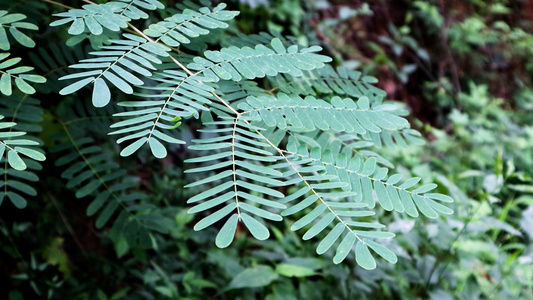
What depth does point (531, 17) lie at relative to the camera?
14.0 ft

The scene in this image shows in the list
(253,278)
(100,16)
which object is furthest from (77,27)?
(253,278)

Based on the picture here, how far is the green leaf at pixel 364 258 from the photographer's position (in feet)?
1.84

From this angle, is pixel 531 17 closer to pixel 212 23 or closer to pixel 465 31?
pixel 465 31

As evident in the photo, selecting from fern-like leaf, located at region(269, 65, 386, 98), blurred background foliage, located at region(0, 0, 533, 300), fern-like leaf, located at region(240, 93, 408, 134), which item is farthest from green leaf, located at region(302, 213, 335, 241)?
blurred background foliage, located at region(0, 0, 533, 300)

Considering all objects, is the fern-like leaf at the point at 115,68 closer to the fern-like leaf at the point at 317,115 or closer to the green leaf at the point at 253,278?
the fern-like leaf at the point at 317,115

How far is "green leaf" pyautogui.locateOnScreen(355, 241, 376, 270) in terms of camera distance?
56 cm

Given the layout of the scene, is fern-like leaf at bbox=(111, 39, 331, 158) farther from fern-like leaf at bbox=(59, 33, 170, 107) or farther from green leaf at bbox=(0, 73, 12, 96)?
green leaf at bbox=(0, 73, 12, 96)

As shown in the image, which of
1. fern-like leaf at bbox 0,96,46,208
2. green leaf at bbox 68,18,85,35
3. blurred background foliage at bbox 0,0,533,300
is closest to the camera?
green leaf at bbox 68,18,85,35

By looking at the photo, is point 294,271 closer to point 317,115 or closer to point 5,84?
point 317,115

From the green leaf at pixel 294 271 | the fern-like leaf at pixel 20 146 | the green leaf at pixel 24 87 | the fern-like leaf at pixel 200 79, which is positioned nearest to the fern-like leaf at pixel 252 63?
the fern-like leaf at pixel 200 79

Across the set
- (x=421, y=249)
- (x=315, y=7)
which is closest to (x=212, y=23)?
(x=421, y=249)

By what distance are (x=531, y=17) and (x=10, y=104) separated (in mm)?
4665

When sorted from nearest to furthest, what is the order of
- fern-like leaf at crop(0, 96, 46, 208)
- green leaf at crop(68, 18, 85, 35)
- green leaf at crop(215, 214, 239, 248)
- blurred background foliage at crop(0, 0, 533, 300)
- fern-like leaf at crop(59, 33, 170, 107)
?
green leaf at crop(215, 214, 239, 248), fern-like leaf at crop(59, 33, 170, 107), green leaf at crop(68, 18, 85, 35), fern-like leaf at crop(0, 96, 46, 208), blurred background foliage at crop(0, 0, 533, 300)

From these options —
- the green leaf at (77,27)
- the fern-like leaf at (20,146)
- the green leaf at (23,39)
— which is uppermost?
the green leaf at (77,27)
